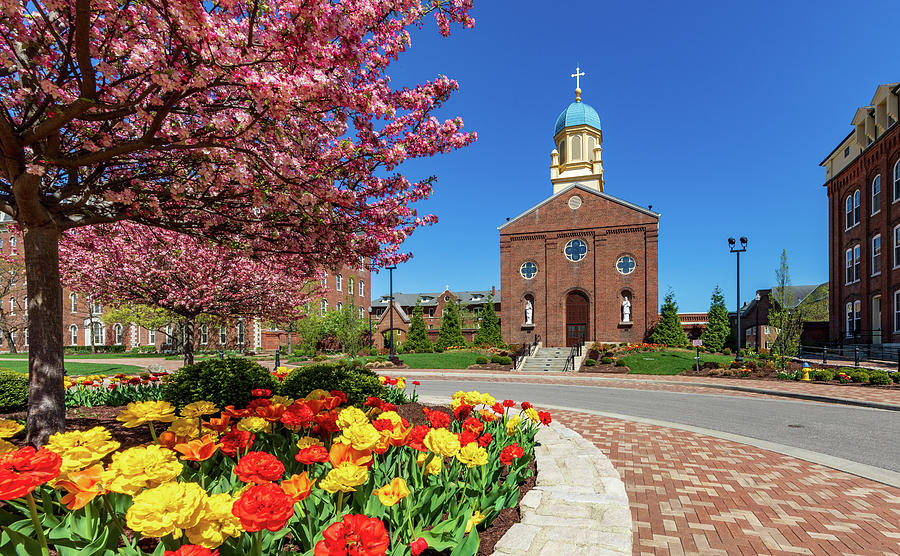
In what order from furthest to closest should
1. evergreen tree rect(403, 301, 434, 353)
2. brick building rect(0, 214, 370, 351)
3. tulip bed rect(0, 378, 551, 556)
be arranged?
brick building rect(0, 214, 370, 351) < evergreen tree rect(403, 301, 434, 353) < tulip bed rect(0, 378, 551, 556)

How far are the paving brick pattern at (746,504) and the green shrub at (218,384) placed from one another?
5.96 metres

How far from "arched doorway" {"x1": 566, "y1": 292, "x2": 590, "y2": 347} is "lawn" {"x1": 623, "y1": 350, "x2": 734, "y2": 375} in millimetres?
6550

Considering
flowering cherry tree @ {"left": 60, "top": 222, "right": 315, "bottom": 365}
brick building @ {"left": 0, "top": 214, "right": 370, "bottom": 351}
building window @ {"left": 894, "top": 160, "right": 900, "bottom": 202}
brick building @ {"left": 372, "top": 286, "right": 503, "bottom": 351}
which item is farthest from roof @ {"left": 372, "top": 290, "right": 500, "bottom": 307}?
flowering cherry tree @ {"left": 60, "top": 222, "right": 315, "bottom": 365}

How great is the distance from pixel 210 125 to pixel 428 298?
6342cm

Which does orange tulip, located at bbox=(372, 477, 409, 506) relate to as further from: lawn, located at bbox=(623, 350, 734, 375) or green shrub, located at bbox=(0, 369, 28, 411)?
lawn, located at bbox=(623, 350, 734, 375)

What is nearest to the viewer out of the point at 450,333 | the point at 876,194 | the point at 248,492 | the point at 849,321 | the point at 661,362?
the point at 248,492

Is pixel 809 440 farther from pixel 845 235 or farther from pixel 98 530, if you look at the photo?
pixel 845 235

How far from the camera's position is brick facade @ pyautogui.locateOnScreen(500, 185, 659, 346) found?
31203 millimetres

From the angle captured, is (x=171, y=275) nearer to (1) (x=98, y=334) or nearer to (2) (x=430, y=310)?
(1) (x=98, y=334)

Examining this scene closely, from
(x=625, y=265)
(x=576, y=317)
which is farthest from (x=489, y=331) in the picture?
(x=625, y=265)

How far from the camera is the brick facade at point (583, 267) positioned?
31203mm

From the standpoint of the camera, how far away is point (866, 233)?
1023 inches

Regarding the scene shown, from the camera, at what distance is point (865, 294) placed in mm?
25906

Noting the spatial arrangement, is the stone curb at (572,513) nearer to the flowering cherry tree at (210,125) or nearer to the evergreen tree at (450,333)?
the flowering cherry tree at (210,125)
